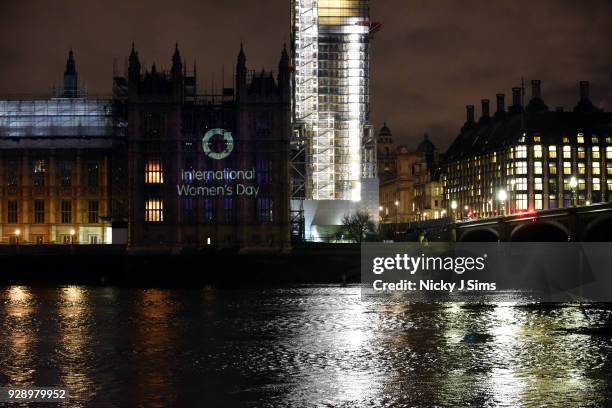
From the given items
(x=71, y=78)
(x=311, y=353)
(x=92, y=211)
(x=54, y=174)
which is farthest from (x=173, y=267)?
(x=311, y=353)

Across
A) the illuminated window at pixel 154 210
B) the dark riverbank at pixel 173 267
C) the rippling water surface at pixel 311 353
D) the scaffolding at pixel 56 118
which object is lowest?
the rippling water surface at pixel 311 353

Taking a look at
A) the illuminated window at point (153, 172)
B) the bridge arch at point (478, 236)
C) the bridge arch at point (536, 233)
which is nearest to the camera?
the bridge arch at point (536, 233)

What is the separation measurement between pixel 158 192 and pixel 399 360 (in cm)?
8580

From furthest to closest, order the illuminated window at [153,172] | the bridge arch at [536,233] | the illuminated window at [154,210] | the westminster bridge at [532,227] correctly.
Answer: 1. the illuminated window at [153,172]
2. the illuminated window at [154,210]
3. the bridge arch at [536,233]
4. the westminster bridge at [532,227]

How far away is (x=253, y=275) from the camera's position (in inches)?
4473

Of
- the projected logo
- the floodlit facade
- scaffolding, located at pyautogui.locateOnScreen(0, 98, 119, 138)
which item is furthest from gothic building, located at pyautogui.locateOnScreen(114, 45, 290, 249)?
the floodlit facade

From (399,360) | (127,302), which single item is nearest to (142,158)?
(127,302)

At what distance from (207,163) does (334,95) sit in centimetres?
3545

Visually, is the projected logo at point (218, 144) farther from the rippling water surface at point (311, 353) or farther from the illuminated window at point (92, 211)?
the rippling water surface at point (311, 353)

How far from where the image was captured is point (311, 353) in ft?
153

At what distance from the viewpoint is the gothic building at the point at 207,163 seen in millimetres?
126188

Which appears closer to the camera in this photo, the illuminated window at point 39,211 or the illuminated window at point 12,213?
the illuminated window at point 12,213

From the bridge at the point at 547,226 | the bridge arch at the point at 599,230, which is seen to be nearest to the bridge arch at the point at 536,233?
the bridge at the point at 547,226

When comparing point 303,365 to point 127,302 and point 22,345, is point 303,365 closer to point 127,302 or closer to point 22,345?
point 22,345
